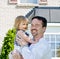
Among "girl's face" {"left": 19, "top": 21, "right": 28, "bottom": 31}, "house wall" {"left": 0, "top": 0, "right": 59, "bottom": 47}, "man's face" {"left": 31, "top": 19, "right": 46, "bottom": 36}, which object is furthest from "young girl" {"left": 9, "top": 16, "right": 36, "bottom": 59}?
"house wall" {"left": 0, "top": 0, "right": 59, "bottom": 47}

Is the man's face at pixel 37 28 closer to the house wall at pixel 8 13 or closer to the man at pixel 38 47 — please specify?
the man at pixel 38 47

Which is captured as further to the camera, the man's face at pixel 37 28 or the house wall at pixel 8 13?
the house wall at pixel 8 13

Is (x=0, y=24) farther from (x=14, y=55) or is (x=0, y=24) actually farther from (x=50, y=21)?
(x=14, y=55)

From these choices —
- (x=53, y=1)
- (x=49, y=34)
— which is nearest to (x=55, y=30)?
(x=49, y=34)

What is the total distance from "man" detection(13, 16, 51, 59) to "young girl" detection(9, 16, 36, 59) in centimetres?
9

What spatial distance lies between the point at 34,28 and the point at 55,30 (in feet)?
30.1

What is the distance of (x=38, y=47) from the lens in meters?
1.94

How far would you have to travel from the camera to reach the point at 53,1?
42.7ft

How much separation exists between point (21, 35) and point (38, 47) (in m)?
0.44

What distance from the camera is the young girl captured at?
218 cm

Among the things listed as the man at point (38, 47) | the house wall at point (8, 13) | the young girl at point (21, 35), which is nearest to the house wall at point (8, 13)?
the house wall at point (8, 13)

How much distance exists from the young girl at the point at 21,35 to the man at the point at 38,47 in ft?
0.31

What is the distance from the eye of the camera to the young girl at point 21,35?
7.16ft

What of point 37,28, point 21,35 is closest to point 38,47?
point 37,28
